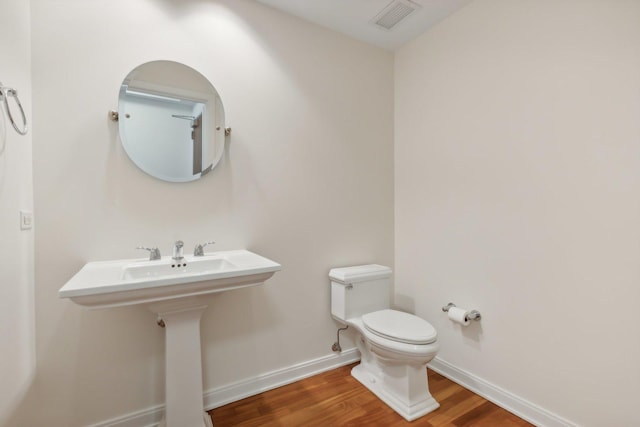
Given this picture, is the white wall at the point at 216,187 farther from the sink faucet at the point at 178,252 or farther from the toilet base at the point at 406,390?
the toilet base at the point at 406,390

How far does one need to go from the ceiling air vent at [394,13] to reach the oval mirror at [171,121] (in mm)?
1242

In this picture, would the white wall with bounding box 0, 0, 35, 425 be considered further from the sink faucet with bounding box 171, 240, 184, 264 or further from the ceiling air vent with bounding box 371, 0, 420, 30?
the ceiling air vent with bounding box 371, 0, 420, 30

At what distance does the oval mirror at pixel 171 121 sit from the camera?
4.90 feet

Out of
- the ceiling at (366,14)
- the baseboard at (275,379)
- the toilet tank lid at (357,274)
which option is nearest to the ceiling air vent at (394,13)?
the ceiling at (366,14)

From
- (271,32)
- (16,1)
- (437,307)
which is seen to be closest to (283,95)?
(271,32)

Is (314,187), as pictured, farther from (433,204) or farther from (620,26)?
(620,26)

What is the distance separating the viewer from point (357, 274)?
78.3 inches

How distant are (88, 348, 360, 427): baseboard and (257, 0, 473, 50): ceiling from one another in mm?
2366

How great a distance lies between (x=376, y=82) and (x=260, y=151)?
1169 mm

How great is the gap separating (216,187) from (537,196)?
1.79 metres

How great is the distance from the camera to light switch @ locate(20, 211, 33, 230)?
4.02 ft

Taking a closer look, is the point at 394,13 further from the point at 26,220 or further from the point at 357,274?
the point at 26,220

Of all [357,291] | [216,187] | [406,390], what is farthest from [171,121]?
[406,390]

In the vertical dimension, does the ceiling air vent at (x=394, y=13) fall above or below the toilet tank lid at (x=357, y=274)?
above
